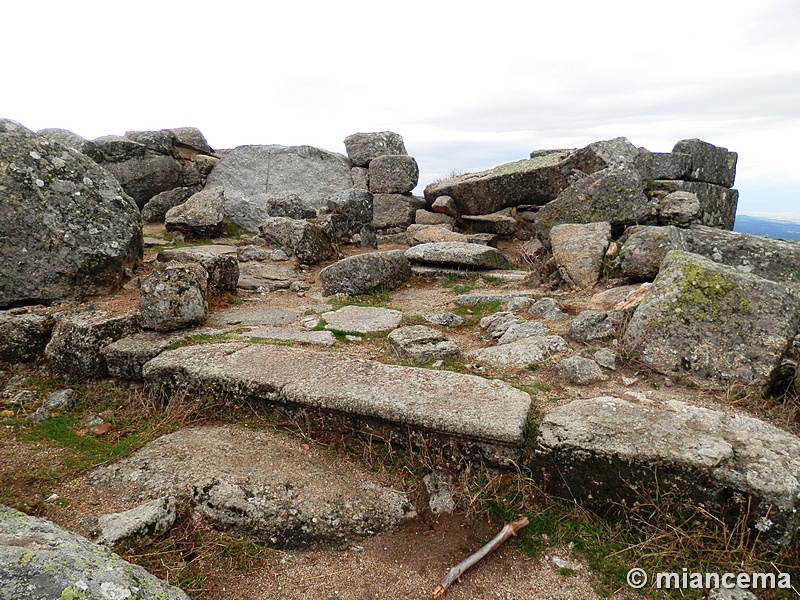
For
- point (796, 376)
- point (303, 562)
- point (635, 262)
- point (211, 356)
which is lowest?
point (303, 562)

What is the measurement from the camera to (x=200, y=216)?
957cm

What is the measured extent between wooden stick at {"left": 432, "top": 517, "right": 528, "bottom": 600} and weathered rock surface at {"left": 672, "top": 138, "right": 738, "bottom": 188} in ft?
29.0

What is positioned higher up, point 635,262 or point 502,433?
point 635,262

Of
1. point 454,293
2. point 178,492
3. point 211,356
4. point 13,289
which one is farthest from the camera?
point 454,293

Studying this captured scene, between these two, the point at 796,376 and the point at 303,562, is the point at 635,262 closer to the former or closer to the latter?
the point at 796,376

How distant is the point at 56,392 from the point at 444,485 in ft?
10.8

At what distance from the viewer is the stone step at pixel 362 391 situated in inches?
123

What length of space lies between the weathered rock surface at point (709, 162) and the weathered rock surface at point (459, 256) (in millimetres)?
4535

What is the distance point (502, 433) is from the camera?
300 cm

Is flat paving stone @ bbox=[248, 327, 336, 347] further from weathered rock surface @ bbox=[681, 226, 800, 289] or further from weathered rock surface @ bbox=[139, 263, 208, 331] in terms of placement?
weathered rock surface @ bbox=[681, 226, 800, 289]

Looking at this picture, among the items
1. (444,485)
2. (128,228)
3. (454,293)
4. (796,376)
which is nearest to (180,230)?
(128,228)

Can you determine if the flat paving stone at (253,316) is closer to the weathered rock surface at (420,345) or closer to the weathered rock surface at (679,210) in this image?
the weathered rock surface at (420,345)

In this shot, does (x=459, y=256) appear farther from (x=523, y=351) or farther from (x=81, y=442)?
(x=81, y=442)

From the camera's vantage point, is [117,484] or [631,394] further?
[631,394]
